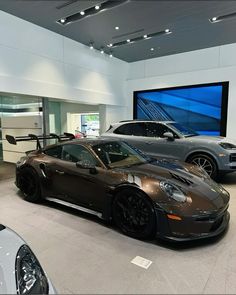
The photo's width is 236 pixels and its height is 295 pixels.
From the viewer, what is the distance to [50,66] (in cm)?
611

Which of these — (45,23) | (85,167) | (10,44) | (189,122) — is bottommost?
(85,167)

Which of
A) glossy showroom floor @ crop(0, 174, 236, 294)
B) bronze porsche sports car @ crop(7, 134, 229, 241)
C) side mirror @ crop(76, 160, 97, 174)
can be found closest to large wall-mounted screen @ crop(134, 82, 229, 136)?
bronze porsche sports car @ crop(7, 134, 229, 241)

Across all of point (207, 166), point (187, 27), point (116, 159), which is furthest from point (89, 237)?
point (187, 27)

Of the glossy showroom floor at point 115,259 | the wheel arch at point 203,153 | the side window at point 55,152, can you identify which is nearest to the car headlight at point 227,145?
the wheel arch at point 203,153

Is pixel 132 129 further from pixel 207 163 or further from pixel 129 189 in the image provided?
pixel 129 189

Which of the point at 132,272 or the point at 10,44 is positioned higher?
the point at 10,44

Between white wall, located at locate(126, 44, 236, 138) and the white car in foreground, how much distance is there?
7.13m

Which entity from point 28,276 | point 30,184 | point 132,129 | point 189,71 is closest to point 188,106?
point 189,71

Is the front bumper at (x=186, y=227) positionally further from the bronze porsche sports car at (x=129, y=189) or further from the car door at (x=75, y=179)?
the car door at (x=75, y=179)

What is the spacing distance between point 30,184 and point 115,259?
214 cm

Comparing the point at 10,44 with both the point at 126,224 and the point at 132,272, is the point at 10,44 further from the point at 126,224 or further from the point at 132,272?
the point at 132,272

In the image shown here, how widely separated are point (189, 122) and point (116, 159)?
5.44 metres

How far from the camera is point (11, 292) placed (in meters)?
1.10

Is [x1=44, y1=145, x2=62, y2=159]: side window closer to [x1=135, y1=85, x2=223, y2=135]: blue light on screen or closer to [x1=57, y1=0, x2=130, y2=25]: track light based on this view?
[x1=57, y1=0, x2=130, y2=25]: track light
